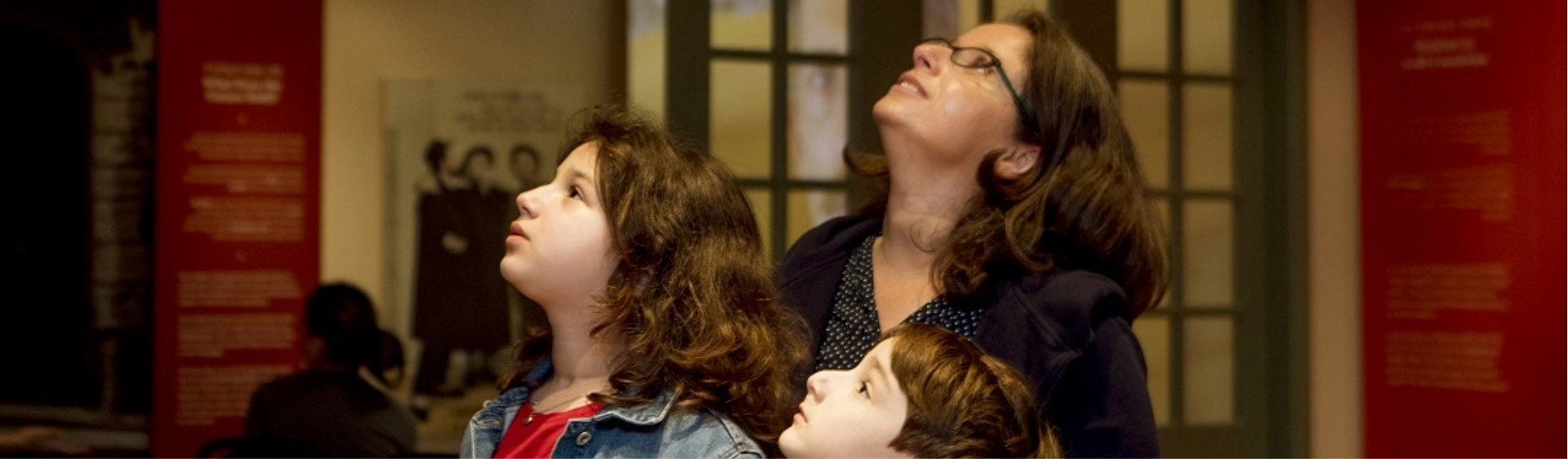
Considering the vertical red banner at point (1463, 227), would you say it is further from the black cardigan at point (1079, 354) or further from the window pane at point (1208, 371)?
the black cardigan at point (1079, 354)

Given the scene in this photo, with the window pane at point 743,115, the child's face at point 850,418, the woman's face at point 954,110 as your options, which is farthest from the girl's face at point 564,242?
the window pane at point 743,115

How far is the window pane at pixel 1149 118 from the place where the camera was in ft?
11.8

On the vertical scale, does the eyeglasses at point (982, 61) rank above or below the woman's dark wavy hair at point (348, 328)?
above

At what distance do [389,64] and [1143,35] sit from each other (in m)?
2.02

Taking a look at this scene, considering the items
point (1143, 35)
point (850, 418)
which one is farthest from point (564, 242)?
point (1143, 35)

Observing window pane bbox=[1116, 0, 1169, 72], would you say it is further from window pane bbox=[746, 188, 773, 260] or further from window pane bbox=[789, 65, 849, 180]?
window pane bbox=[746, 188, 773, 260]

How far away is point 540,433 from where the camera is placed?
67.2 inches

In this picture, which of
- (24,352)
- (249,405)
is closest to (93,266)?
(24,352)

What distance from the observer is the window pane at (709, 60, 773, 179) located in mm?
3389

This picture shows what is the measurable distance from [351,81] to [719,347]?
2.98 meters

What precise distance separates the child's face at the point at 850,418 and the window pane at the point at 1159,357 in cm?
212

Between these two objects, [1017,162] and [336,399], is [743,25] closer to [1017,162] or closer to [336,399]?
[336,399]

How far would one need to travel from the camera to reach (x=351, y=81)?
175 inches

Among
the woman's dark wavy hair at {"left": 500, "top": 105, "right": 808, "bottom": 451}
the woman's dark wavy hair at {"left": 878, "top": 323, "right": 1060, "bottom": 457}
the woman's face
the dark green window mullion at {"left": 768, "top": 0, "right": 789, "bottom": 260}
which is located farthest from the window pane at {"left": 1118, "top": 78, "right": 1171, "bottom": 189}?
the woman's dark wavy hair at {"left": 878, "top": 323, "right": 1060, "bottom": 457}
